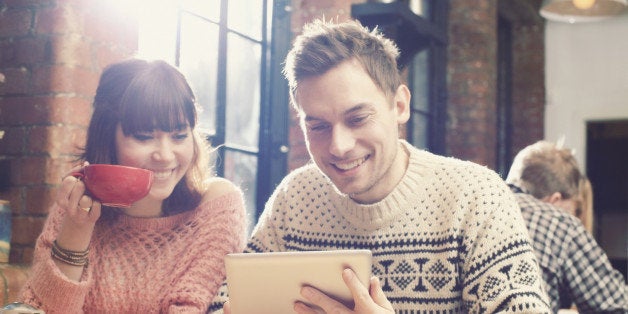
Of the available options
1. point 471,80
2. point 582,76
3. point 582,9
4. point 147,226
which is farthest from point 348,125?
point 582,76

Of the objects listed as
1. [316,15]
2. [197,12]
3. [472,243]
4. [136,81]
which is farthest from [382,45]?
[316,15]

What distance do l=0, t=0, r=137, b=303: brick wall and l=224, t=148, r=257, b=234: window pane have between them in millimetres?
998

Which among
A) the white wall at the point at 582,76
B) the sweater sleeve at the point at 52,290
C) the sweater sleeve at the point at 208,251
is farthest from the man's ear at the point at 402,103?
the white wall at the point at 582,76

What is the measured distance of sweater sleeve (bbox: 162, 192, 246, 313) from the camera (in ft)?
5.51

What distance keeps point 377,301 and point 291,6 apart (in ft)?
7.61

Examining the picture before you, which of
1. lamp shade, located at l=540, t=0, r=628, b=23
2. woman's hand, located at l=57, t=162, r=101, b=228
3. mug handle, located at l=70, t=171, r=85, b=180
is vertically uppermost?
lamp shade, located at l=540, t=0, r=628, b=23

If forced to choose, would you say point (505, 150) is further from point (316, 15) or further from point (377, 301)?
point (377, 301)

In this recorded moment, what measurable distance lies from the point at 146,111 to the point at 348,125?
524 millimetres

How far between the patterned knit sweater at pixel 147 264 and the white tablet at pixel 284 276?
40 centimetres

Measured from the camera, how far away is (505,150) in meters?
6.04

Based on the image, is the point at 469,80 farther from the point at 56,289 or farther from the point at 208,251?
the point at 56,289

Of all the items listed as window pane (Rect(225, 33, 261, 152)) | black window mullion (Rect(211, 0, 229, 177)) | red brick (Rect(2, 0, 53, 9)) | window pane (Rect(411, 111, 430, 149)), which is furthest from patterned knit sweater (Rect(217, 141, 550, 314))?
window pane (Rect(411, 111, 430, 149))

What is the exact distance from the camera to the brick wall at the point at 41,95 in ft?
6.66

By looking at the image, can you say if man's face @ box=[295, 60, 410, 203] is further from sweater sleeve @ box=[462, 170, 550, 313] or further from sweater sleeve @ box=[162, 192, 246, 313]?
sweater sleeve @ box=[162, 192, 246, 313]
